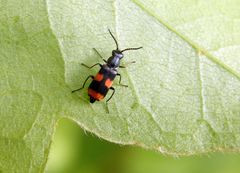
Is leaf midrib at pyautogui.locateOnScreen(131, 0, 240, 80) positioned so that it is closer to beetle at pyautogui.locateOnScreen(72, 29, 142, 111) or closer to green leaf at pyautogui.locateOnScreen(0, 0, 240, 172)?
green leaf at pyautogui.locateOnScreen(0, 0, 240, 172)

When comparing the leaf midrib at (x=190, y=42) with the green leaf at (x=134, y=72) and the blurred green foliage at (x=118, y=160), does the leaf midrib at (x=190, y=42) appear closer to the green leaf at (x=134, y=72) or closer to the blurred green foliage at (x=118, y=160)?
the green leaf at (x=134, y=72)

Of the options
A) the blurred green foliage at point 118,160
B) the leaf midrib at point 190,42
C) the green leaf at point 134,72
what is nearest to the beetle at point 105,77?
the green leaf at point 134,72

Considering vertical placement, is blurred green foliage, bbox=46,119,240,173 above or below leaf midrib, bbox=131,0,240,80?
below

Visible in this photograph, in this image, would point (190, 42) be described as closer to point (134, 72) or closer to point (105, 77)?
point (134, 72)

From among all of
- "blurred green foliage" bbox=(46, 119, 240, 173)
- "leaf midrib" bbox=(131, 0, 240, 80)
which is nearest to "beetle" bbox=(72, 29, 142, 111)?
"leaf midrib" bbox=(131, 0, 240, 80)

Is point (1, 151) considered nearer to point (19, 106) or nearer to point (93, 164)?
point (19, 106)

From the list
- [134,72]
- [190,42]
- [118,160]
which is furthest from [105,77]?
[118,160]

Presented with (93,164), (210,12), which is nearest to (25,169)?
(93,164)
